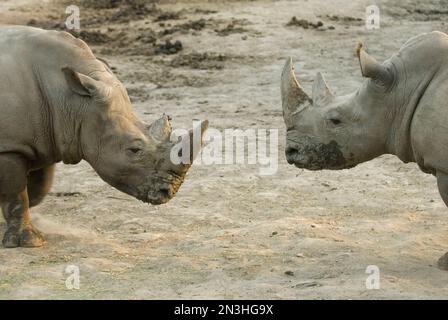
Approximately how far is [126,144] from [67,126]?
47 centimetres

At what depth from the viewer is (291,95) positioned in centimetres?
704

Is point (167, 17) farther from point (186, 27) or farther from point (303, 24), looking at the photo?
point (303, 24)

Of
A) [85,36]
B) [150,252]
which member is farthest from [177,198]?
[85,36]

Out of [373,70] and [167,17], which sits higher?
[373,70]

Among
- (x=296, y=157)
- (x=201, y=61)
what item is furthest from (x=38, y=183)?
(x=201, y=61)

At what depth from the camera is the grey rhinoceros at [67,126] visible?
23.3 feet

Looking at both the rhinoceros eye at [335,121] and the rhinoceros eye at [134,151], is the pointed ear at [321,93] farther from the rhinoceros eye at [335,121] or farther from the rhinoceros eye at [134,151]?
the rhinoceros eye at [134,151]

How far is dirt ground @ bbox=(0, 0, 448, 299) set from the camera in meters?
6.52

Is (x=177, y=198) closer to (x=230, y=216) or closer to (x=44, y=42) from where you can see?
(x=230, y=216)

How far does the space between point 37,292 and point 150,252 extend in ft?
3.86

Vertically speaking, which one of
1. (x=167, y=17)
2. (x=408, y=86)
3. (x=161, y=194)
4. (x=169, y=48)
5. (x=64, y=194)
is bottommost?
(x=167, y=17)

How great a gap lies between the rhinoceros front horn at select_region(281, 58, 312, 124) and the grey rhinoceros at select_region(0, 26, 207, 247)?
1.87 ft

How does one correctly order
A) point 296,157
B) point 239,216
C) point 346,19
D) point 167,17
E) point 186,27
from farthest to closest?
point 167,17 < point 346,19 < point 186,27 < point 239,216 < point 296,157

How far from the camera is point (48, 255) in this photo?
23.8 ft
